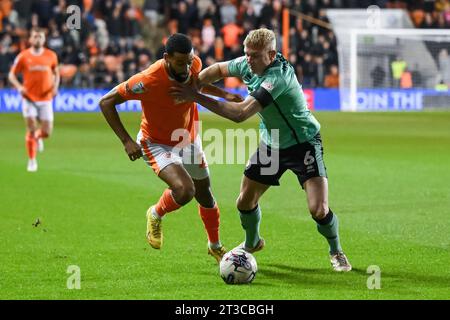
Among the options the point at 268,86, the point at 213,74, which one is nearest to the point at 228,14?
the point at 213,74

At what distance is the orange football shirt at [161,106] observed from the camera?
8664 mm

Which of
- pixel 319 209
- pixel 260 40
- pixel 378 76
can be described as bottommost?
pixel 319 209

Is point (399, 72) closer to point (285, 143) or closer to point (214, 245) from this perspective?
point (214, 245)

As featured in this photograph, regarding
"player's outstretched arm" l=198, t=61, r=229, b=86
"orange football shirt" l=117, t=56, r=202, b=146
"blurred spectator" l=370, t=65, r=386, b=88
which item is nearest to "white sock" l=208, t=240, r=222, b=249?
"orange football shirt" l=117, t=56, r=202, b=146

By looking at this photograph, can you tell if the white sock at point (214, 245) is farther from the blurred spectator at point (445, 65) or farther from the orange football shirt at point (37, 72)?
the blurred spectator at point (445, 65)

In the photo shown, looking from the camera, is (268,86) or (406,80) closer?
(268,86)

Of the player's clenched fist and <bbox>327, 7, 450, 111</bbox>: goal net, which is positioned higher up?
<bbox>327, 7, 450, 111</bbox>: goal net

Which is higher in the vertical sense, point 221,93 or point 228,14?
point 228,14

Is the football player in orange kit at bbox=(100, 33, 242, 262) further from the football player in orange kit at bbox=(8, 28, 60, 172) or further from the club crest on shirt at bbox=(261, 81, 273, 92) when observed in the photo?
the football player in orange kit at bbox=(8, 28, 60, 172)

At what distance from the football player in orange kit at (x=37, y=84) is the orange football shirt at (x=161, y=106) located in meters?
8.57

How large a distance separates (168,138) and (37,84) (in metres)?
9.39

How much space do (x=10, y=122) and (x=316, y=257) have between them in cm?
1986

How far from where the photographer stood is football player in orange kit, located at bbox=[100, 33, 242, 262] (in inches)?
341

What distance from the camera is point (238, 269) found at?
7934mm
